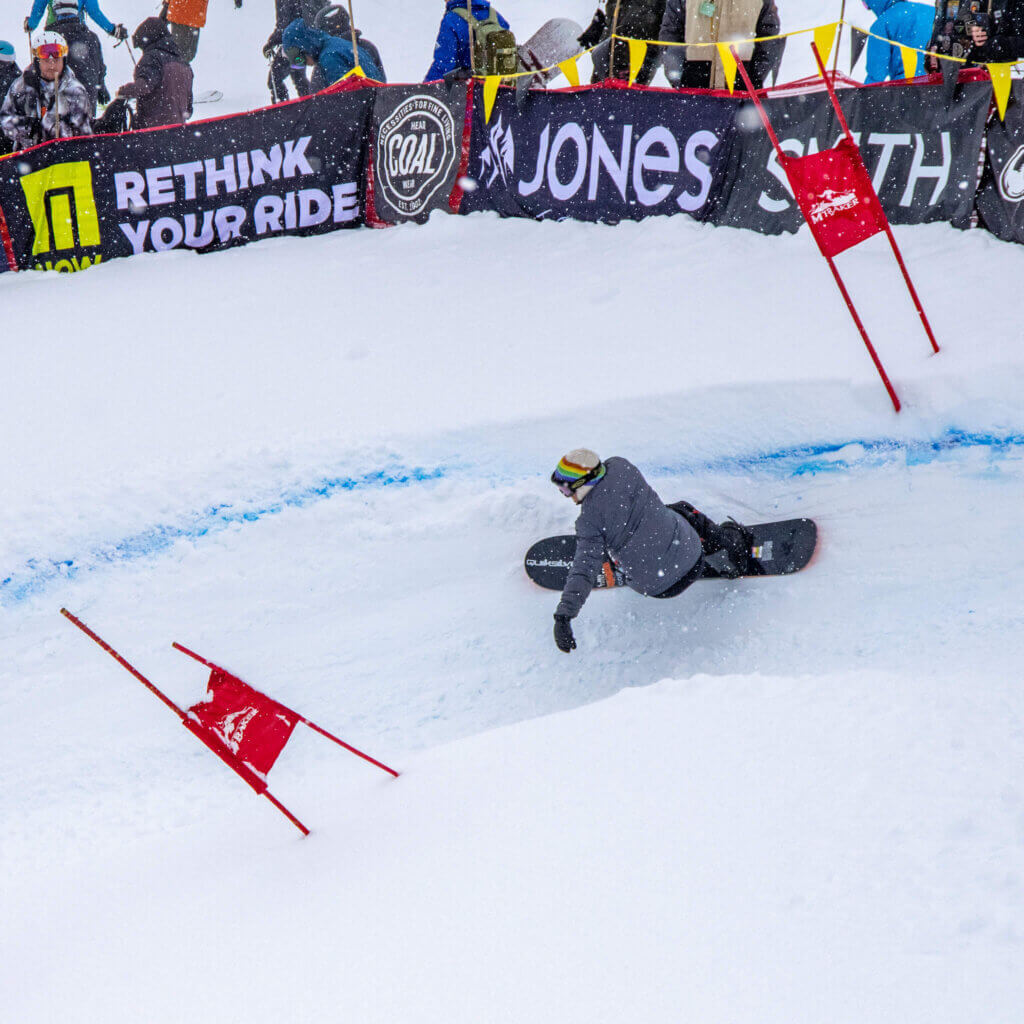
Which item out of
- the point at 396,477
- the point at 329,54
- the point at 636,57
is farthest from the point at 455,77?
the point at 396,477

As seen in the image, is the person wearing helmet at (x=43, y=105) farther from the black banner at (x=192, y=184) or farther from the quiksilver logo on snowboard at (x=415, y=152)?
the quiksilver logo on snowboard at (x=415, y=152)

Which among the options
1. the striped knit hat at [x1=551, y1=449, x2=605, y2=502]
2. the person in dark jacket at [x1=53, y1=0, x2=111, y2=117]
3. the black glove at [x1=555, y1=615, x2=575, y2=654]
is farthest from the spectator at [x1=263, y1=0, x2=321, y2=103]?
the black glove at [x1=555, y1=615, x2=575, y2=654]

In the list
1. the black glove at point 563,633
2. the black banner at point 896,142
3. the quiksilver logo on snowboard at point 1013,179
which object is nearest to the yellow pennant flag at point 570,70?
the black banner at point 896,142

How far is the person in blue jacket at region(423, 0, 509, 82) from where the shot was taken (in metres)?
7.97

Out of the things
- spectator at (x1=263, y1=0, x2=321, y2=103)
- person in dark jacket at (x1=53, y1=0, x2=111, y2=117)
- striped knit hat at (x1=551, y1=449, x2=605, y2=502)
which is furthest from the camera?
spectator at (x1=263, y1=0, x2=321, y2=103)

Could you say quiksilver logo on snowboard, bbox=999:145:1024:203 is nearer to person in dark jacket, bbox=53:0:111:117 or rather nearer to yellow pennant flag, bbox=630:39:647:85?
yellow pennant flag, bbox=630:39:647:85

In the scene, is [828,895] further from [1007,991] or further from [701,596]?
[701,596]

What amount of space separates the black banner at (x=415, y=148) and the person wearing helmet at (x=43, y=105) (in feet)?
7.67

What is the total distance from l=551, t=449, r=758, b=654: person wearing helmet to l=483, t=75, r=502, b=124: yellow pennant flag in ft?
12.7

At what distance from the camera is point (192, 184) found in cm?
789

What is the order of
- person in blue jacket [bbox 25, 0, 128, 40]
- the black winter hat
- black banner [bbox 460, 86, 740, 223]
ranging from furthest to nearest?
person in blue jacket [bbox 25, 0, 128, 40] → the black winter hat → black banner [bbox 460, 86, 740, 223]

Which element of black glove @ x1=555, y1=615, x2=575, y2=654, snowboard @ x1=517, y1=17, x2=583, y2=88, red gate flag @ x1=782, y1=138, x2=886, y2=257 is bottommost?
black glove @ x1=555, y1=615, x2=575, y2=654

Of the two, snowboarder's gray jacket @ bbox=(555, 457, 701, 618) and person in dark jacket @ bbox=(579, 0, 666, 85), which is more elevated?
person in dark jacket @ bbox=(579, 0, 666, 85)

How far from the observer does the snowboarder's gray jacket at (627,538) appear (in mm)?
4547
